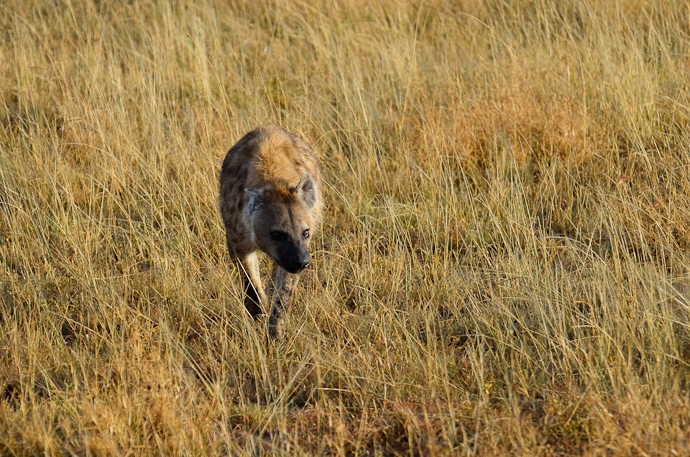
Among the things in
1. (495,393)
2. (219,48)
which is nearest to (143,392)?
(495,393)

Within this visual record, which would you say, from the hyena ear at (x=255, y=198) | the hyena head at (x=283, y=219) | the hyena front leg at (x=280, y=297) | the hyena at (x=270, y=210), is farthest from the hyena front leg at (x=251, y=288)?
the hyena ear at (x=255, y=198)

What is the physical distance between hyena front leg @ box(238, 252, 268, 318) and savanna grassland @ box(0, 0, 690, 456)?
6.2 inches

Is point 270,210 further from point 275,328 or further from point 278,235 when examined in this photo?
point 275,328

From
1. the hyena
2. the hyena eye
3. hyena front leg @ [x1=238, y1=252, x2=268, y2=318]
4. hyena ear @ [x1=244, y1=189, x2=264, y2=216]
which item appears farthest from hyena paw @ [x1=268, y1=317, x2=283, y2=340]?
hyena ear @ [x1=244, y1=189, x2=264, y2=216]

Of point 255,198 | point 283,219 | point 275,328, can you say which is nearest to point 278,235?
point 283,219

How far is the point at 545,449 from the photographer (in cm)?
404

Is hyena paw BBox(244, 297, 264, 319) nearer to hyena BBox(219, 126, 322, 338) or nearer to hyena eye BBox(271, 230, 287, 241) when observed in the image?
hyena BBox(219, 126, 322, 338)

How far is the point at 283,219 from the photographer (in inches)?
215

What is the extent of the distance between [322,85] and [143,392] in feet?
15.2

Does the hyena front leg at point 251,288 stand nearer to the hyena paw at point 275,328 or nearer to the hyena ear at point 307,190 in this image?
the hyena paw at point 275,328

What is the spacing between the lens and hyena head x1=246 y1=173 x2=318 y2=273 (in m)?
5.39

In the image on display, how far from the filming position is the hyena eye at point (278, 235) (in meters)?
5.44

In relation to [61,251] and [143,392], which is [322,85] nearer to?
[61,251]

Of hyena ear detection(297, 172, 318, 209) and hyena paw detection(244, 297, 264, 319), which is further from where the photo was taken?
hyena paw detection(244, 297, 264, 319)
